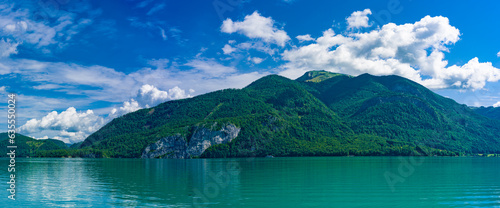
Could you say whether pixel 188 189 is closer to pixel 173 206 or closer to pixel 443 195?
pixel 173 206

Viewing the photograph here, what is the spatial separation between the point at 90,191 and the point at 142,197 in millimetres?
11294

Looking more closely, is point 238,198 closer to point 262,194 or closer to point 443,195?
point 262,194

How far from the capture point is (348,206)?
115 ft

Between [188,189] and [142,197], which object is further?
[188,189]

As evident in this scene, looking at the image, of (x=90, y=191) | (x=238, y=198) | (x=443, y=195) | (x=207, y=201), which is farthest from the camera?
(x=90, y=191)

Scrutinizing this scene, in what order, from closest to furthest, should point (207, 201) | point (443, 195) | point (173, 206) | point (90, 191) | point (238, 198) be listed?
point (173, 206)
point (207, 201)
point (238, 198)
point (443, 195)
point (90, 191)

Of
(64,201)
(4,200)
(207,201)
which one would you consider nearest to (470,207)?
(207,201)

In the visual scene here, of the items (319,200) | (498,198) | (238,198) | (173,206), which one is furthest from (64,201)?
(498,198)

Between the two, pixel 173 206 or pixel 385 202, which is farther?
pixel 385 202

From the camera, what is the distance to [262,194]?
1692 inches

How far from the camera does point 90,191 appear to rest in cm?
4638

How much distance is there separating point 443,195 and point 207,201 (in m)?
30.6

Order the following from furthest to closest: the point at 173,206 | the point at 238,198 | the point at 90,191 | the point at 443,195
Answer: the point at 90,191 → the point at 443,195 → the point at 238,198 → the point at 173,206

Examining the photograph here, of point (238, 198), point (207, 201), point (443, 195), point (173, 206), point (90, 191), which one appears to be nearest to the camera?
point (173, 206)
